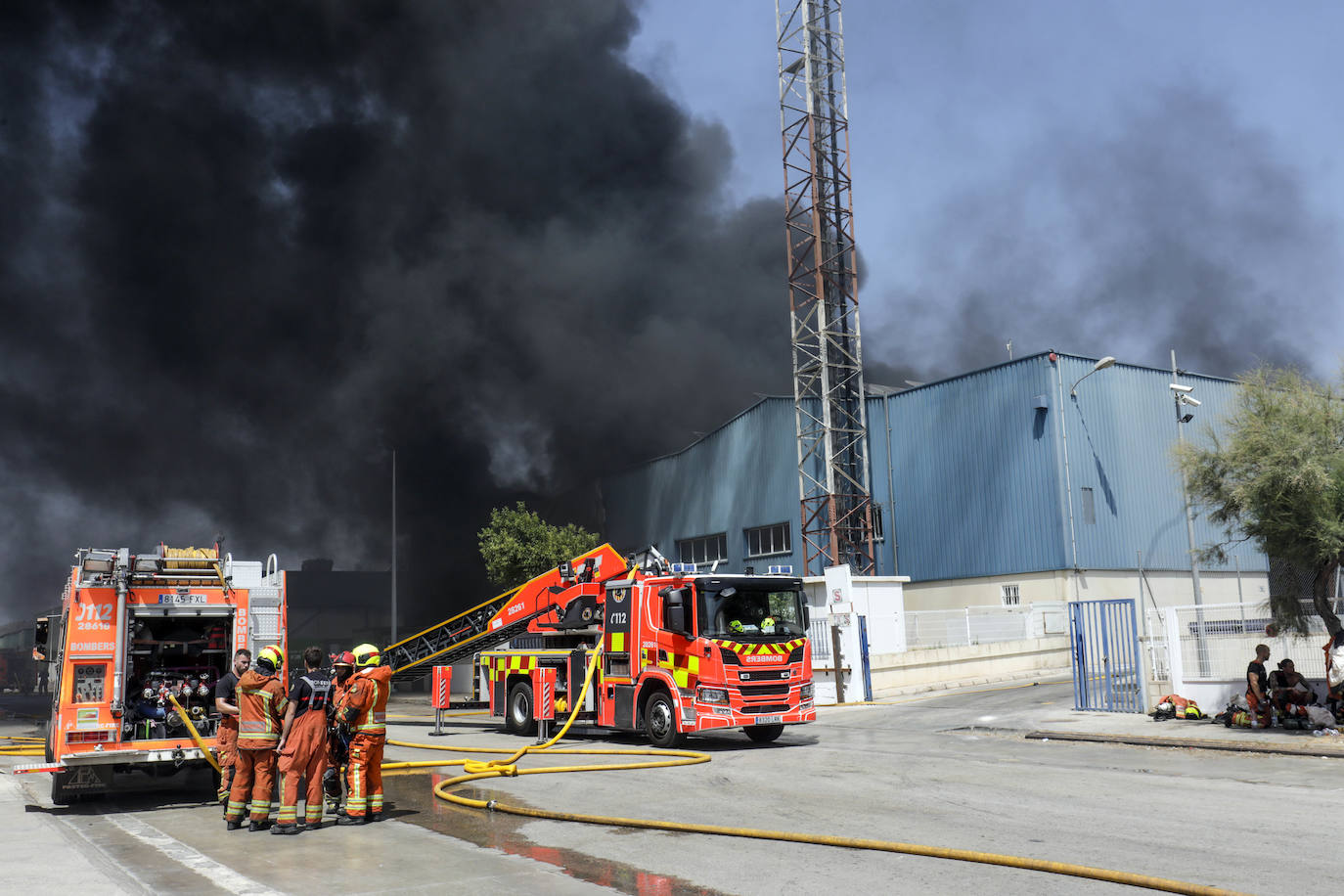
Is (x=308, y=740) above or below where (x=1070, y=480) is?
below

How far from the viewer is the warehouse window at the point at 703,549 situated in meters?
44.9

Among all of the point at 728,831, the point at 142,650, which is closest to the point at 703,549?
the point at 142,650

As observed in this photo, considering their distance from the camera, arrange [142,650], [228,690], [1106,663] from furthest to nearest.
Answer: [1106,663], [142,650], [228,690]

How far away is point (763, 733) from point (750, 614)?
2.17 m

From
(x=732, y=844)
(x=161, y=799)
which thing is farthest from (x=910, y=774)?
(x=161, y=799)

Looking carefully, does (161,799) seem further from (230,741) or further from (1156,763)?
(1156,763)

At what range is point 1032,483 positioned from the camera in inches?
1362

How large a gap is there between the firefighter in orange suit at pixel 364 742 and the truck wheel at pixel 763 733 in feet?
25.6

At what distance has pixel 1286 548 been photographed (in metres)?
15.3

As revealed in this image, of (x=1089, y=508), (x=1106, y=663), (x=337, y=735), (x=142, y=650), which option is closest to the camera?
(x=337, y=735)

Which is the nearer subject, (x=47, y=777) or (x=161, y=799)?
(x=161, y=799)

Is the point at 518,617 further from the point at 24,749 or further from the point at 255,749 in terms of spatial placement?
the point at 255,749

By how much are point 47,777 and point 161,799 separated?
394 centimetres

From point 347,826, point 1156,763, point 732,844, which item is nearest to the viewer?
point 732,844
